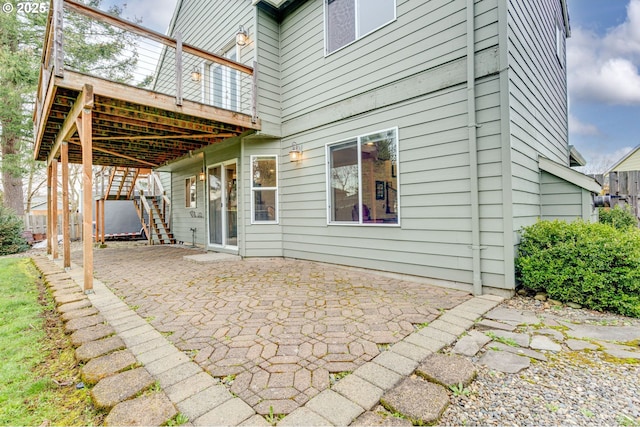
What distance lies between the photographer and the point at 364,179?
4.89 meters

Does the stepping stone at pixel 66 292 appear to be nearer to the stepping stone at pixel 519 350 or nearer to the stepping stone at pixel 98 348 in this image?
the stepping stone at pixel 98 348

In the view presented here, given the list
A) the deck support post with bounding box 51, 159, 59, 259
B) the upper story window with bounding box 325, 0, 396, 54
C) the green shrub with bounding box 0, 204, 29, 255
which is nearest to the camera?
the upper story window with bounding box 325, 0, 396, 54

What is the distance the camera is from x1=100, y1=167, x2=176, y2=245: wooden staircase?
993 centimetres

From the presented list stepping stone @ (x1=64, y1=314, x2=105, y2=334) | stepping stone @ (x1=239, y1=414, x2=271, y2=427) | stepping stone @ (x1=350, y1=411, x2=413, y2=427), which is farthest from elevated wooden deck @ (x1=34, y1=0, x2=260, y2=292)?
stepping stone @ (x1=350, y1=411, x2=413, y2=427)

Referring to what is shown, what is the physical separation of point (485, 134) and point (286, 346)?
3.30 meters

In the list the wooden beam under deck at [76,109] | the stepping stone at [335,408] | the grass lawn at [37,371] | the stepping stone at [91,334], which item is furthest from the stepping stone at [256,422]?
the wooden beam under deck at [76,109]

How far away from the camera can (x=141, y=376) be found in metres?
1.83

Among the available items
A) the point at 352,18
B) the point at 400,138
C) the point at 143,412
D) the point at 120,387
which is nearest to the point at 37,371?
the point at 120,387

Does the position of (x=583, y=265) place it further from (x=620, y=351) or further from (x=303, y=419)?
(x=303, y=419)

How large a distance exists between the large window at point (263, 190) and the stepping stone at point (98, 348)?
423 cm

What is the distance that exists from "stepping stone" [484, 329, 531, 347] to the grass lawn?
282 cm

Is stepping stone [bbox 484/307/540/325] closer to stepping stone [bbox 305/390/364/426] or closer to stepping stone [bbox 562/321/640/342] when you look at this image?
stepping stone [bbox 562/321/640/342]

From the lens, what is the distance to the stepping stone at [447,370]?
180 centimetres

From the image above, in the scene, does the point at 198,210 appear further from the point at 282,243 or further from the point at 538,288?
the point at 538,288
